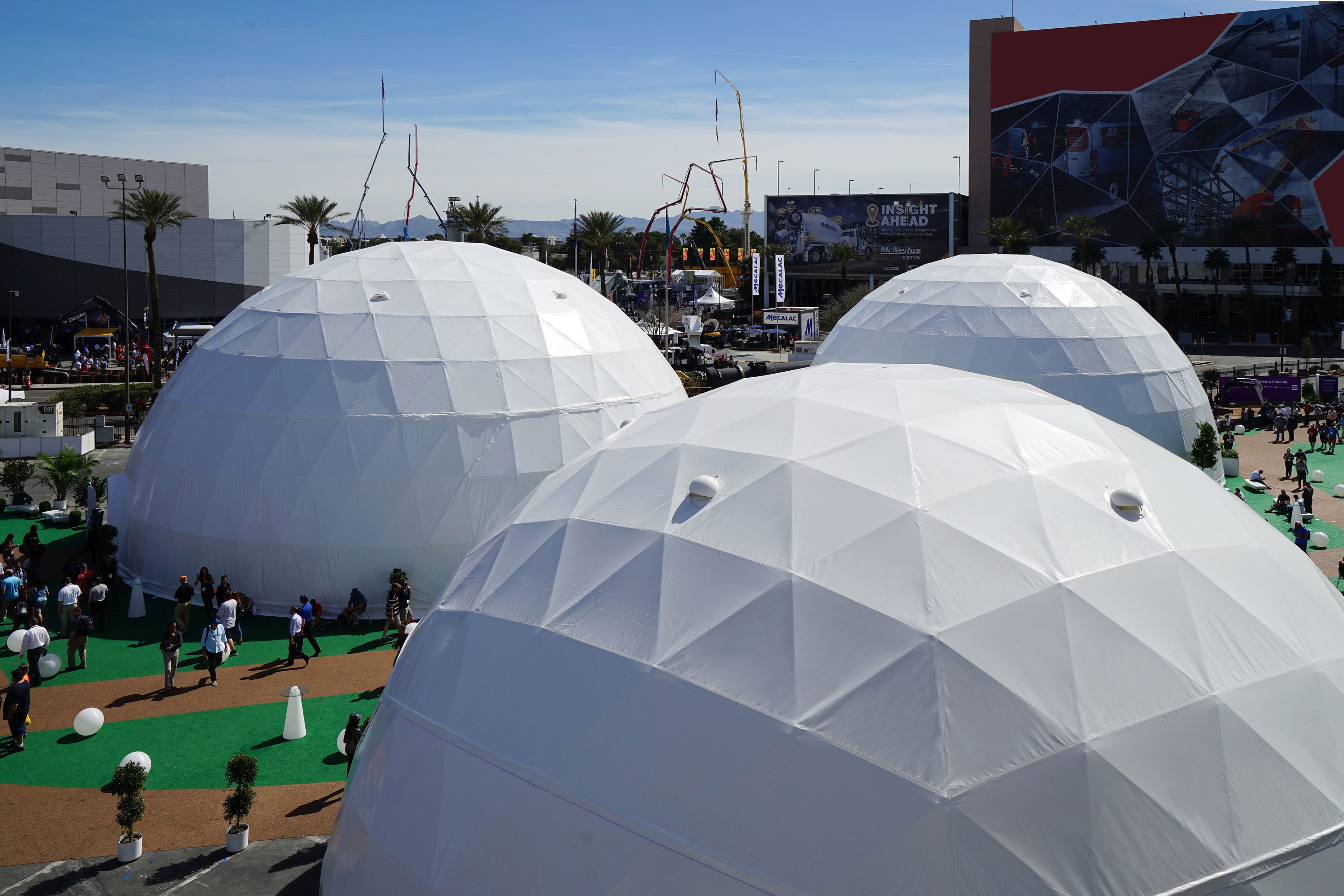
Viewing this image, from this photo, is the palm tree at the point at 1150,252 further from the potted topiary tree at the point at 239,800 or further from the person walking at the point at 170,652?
the potted topiary tree at the point at 239,800

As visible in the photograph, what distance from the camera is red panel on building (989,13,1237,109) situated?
81.2 metres

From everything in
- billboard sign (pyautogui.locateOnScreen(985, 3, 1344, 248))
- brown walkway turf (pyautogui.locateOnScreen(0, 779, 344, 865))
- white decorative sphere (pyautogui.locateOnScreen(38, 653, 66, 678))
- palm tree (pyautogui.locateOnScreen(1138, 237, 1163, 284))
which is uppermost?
billboard sign (pyautogui.locateOnScreen(985, 3, 1344, 248))

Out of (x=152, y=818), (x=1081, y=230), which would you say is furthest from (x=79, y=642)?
(x=1081, y=230)

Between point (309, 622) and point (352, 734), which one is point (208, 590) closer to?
point (309, 622)

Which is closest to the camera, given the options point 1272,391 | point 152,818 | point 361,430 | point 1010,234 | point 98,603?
point 152,818

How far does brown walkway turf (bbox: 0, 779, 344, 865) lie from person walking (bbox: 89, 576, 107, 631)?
22.5ft

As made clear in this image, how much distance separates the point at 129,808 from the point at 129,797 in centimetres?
19

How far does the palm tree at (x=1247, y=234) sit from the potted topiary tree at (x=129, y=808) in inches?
3337

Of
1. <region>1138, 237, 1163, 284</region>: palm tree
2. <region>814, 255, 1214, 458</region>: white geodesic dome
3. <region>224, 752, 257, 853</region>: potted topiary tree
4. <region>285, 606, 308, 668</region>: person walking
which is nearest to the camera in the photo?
<region>224, 752, 257, 853</region>: potted topiary tree

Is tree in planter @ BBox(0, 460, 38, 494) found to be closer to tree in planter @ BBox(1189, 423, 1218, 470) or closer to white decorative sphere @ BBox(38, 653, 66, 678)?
white decorative sphere @ BBox(38, 653, 66, 678)

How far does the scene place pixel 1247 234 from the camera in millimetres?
80750

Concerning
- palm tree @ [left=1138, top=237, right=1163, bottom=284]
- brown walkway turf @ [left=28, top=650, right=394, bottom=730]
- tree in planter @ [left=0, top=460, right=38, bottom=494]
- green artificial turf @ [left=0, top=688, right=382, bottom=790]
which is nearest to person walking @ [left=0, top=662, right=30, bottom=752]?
green artificial turf @ [left=0, top=688, right=382, bottom=790]

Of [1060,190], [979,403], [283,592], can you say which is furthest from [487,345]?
[1060,190]

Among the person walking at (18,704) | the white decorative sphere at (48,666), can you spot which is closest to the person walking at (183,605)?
the white decorative sphere at (48,666)
